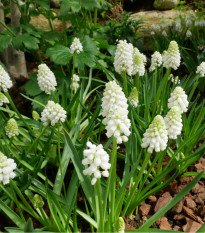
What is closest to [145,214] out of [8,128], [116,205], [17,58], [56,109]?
[116,205]

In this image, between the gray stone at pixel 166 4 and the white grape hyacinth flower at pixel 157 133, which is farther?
the gray stone at pixel 166 4

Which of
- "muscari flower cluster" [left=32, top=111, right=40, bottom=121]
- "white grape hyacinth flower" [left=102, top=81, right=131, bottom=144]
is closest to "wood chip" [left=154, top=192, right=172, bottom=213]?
"white grape hyacinth flower" [left=102, top=81, right=131, bottom=144]

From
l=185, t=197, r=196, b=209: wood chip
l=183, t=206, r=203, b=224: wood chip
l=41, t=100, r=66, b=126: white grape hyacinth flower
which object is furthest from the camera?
l=185, t=197, r=196, b=209: wood chip

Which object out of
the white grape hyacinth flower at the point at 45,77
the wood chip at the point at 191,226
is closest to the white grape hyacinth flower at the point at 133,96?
the white grape hyacinth flower at the point at 45,77

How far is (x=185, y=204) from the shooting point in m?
2.36

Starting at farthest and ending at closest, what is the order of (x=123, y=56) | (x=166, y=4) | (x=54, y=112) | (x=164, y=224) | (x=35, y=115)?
(x=166, y=4) → (x=35, y=115) → (x=123, y=56) → (x=164, y=224) → (x=54, y=112)

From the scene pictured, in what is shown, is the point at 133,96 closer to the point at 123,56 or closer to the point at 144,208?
the point at 123,56

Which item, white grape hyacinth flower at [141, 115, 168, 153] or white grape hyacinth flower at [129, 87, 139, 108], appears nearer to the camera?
white grape hyacinth flower at [141, 115, 168, 153]

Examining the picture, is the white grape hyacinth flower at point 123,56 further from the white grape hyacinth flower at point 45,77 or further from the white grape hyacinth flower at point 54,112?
the white grape hyacinth flower at point 54,112

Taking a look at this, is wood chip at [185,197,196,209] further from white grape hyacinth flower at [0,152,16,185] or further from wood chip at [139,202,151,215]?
white grape hyacinth flower at [0,152,16,185]

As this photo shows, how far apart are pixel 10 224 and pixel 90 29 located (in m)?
3.22

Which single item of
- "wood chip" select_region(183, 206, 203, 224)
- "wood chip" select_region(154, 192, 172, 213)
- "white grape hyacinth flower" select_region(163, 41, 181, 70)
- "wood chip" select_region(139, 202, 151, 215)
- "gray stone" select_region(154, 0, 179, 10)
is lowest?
"wood chip" select_region(183, 206, 203, 224)

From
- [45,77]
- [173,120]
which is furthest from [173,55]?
[45,77]

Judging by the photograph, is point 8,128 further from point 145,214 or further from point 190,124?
point 190,124
